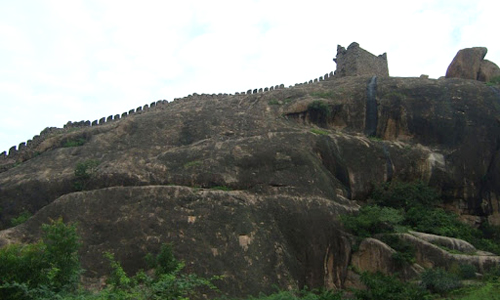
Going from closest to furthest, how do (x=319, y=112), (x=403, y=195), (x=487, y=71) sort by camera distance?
(x=403, y=195)
(x=319, y=112)
(x=487, y=71)

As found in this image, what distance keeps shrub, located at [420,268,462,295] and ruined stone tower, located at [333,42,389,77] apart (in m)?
21.5

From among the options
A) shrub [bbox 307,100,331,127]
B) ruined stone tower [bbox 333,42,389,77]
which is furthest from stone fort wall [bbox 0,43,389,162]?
shrub [bbox 307,100,331,127]

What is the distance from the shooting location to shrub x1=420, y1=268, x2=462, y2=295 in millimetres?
16006

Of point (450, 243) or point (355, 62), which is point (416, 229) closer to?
point (450, 243)

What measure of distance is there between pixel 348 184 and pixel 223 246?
8.41m

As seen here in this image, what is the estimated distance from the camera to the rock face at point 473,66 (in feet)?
105

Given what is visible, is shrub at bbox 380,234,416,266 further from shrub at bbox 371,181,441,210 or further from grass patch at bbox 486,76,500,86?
grass patch at bbox 486,76,500,86

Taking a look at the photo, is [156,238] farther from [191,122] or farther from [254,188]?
[191,122]

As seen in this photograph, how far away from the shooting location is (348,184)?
75.5 feet

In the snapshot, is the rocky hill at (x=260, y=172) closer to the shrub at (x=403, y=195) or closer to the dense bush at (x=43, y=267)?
the shrub at (x=403, y=195)

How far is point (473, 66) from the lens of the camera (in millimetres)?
32125

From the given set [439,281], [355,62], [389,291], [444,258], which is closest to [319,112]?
[444,258]

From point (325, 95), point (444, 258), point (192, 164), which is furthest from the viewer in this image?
point (325, 95)

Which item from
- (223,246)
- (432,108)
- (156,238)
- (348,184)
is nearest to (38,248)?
(156,238)
